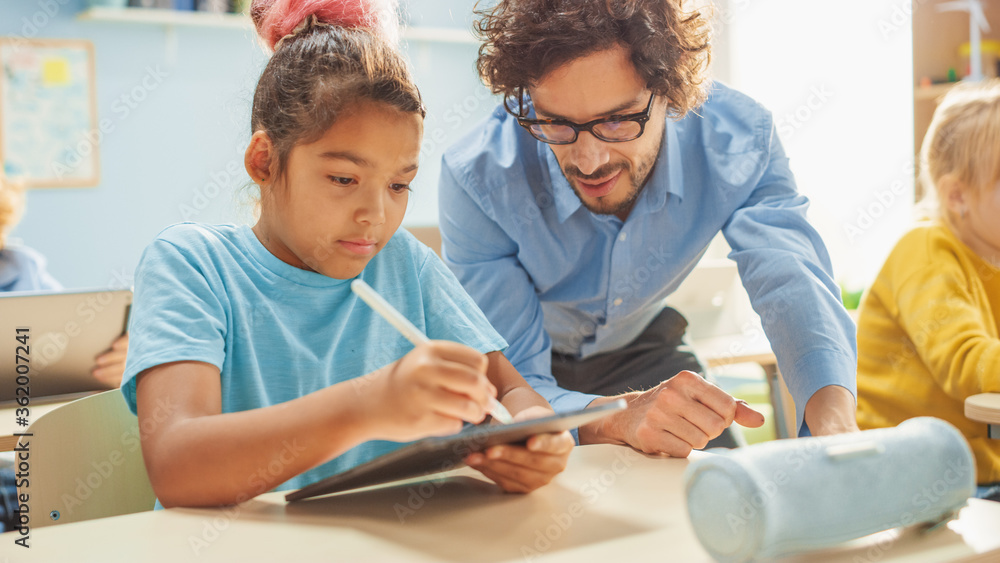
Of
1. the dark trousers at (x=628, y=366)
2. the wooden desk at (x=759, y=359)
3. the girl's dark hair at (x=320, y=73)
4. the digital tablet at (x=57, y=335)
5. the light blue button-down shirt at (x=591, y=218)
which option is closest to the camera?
the girl's dark hair at (x=320, y=73)

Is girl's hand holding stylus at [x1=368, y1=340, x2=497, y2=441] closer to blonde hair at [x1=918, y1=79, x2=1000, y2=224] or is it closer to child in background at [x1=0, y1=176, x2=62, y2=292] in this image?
blonde hair at [x1=918, y1=79, x2=1000, y2=224]

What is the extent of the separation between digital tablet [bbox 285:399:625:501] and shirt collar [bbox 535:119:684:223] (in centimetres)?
76

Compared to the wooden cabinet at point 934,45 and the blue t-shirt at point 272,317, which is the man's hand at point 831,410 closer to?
the blue t-shirt at point 272,317

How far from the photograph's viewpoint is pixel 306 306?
0.99 metres

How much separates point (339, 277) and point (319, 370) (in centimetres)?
12

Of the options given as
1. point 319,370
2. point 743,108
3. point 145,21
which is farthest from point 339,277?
point 145,21

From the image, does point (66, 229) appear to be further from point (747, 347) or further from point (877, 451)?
point (877, 451)

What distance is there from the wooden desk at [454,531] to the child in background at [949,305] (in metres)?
0.99

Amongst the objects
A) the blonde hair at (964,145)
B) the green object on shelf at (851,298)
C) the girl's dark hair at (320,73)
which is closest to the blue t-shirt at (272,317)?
the girl's dark hair at (320,73)

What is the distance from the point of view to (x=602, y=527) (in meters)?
0.63

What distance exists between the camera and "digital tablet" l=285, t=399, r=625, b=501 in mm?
595

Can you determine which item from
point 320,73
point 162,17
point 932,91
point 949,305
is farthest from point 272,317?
point 162,17

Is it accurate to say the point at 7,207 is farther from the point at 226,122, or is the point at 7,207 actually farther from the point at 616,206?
the point at 616,206

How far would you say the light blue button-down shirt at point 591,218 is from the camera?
1.38m
